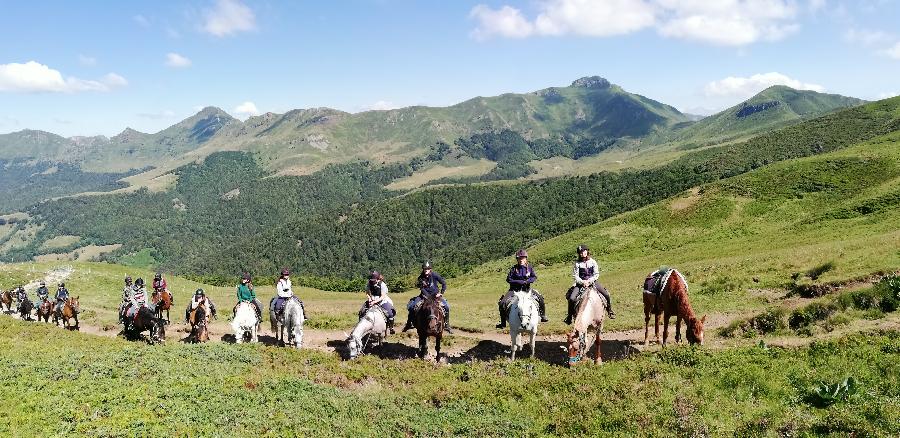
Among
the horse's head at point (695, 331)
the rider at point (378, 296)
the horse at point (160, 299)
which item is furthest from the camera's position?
the horse at point (160, 299)

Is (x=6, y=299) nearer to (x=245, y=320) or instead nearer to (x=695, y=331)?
(x=245, y=320)

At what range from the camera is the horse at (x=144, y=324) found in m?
26.0

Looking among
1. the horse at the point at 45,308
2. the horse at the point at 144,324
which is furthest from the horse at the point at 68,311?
the horse at the point at 144,324

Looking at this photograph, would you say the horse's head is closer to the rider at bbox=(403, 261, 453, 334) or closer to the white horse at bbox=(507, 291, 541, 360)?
the white horse at bbox=(507, 291, 541, 360)

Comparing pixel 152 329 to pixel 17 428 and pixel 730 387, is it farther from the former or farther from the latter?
pixel 730 387

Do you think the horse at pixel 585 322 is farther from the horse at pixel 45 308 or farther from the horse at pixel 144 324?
the horse at pixel 45 308

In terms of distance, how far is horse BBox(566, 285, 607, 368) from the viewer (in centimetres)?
1750

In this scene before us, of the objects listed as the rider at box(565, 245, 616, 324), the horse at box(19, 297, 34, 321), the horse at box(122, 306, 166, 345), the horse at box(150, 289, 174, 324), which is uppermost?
the rider at box(565, 245, 616, 324)

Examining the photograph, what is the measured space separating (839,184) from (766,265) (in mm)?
48544

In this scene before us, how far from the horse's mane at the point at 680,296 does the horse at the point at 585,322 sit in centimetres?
309

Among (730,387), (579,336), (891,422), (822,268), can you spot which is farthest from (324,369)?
(822,268)

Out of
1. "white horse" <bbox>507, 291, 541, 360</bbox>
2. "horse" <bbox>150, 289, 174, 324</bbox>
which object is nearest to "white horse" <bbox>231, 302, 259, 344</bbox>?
"horse" <bbox>150, 289, 174, 324</bbox>

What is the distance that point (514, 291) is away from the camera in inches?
786

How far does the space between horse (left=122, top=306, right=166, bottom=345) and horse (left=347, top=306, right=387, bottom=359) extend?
12056 millimetres
